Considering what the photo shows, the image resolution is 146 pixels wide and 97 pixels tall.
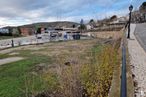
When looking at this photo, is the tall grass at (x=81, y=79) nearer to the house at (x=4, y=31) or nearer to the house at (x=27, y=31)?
the house at (x=4, y=31)

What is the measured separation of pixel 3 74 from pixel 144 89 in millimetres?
11096

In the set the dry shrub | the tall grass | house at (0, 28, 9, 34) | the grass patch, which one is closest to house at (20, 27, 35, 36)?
house at (0, 28, 9, 34)

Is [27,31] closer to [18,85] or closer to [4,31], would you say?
[4,31]

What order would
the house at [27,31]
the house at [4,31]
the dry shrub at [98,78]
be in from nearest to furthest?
the dry shrub at [98,78] < the house at [4,31] < the house at [27,31]

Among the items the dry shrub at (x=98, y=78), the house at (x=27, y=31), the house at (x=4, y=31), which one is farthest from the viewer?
the house at (x=27, y=31)

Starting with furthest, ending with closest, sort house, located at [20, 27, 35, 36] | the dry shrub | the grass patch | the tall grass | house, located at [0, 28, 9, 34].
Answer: house, located at [20, 27, 35, 36]
house, located at [0, 28, 9, 34]
the grass patch
the tall grass
the dry shrub

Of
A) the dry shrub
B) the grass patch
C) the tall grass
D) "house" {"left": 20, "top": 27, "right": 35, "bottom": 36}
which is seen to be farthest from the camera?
"house" {"left": 20, "top": 27, "right": 35, "bottom": 36}

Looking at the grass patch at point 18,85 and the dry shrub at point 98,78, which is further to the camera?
the grass patch at point 18,85

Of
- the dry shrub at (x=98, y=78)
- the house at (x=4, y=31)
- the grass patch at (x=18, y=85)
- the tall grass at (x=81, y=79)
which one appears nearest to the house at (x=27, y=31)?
the house at (x=4, y=31)

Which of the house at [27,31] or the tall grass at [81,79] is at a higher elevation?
the tall grass at [81,79]

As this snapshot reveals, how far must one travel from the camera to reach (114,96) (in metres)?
5.70

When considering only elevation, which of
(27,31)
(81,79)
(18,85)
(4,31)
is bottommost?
(27,31)

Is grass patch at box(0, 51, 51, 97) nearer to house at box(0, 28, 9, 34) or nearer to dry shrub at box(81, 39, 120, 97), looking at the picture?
dry shrub at box(81, 39, 120, 97)

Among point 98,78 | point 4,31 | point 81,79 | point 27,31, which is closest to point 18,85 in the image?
point 81,79
